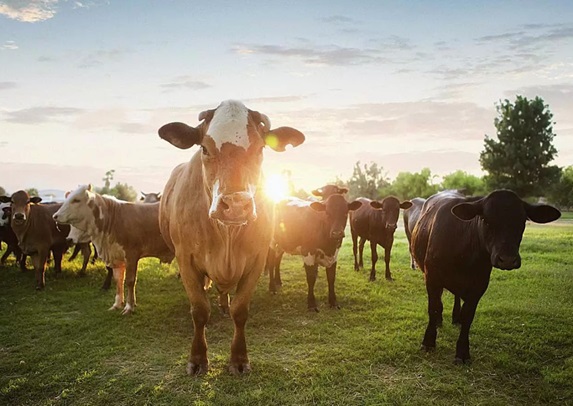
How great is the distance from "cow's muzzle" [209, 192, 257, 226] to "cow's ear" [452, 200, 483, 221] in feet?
8.65

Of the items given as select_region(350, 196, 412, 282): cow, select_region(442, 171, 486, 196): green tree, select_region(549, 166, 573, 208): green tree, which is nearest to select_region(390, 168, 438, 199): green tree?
select_region(442, 171, 486, 196): green tree

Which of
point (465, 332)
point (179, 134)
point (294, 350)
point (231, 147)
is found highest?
point (179, 134)

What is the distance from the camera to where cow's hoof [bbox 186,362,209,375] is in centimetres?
539

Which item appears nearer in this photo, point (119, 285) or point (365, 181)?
point (119, 285)

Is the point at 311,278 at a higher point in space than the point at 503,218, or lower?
lower

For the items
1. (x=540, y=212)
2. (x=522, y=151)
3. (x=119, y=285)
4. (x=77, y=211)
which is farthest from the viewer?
(x=522, y=151)

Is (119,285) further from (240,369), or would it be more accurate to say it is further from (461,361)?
(461,361)

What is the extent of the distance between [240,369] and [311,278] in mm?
3468

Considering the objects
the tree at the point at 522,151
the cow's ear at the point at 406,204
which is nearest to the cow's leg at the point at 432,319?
the cow's ear at the point at 406,204

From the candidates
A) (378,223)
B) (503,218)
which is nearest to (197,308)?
(503,218)

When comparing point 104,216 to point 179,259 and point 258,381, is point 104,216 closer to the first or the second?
point 179,259

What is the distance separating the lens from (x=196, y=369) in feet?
17.8

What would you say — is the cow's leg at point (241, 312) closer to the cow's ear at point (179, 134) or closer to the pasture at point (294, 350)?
the pasture at point (294, 350)

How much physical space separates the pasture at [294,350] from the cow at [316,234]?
633 mm
